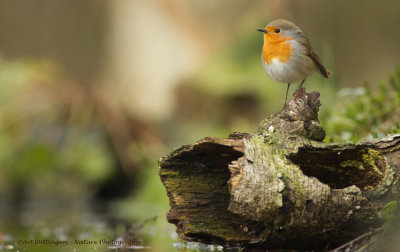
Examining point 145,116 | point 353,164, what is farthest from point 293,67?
point 145,116

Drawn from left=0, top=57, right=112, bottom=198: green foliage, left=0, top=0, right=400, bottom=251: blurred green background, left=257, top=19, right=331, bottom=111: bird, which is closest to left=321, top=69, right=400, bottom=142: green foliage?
left=0, top=0, right=400, bottom=251: blurred green background

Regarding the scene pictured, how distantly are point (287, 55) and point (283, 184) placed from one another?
111 cm

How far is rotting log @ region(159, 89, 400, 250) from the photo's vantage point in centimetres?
211

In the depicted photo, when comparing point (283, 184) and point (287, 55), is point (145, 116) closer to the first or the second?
point (287, 55)

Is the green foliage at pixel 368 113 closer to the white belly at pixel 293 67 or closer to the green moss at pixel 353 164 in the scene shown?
the white belly at pixel 293 67

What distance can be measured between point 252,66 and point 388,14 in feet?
10.3

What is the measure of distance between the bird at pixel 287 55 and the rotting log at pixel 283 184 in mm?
341

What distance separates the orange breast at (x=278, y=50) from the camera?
3.01 metres

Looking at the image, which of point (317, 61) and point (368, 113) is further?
point (368, 113)

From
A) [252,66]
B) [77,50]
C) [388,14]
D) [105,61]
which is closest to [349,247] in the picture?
[388,14]

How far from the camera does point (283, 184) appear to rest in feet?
6.89

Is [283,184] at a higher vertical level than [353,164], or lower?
lower

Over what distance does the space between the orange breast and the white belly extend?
0.02 m

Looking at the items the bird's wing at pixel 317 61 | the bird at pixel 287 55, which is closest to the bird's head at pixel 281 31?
the bird at pixel 287 55
